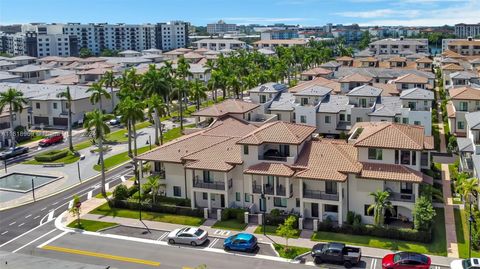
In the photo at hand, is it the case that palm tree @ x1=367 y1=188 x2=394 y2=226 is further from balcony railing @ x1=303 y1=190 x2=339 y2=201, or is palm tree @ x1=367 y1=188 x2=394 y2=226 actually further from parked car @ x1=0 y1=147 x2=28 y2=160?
parked car @ x1=0 y1=147 x2=28 y2=160

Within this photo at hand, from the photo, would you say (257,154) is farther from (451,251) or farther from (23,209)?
(23,209)

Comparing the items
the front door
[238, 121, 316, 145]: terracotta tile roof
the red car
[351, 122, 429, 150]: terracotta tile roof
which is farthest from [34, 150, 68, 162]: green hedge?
the red car

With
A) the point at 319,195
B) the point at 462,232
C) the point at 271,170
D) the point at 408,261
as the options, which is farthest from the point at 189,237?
the point at 462,232

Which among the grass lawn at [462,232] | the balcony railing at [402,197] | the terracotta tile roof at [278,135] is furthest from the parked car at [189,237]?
the grass lawn at [462,232]

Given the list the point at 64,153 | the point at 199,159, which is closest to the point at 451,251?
the point at 199,159

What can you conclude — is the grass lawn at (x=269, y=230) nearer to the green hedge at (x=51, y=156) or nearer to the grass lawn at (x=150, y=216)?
the grass lawn at (x=150, y=216)

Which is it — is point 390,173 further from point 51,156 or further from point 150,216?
point 51,156
